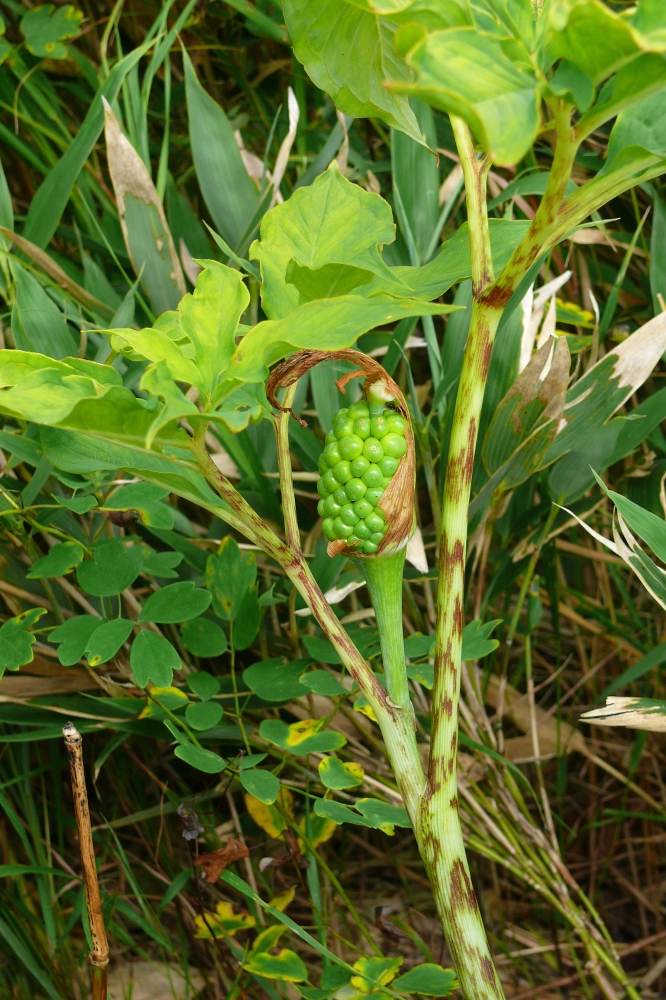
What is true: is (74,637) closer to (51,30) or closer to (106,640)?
(106,640)

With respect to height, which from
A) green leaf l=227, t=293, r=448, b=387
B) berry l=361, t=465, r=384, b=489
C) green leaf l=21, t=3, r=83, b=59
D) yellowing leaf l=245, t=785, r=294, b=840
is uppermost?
green leaf l=21, t=3, r=83, b=59

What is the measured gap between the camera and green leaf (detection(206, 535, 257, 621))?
0.60m

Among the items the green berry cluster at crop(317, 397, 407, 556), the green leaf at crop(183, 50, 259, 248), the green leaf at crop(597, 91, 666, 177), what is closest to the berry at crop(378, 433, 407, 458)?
the green berry cluster at crop(317, 397, 407, 556)

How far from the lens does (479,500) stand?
65cm

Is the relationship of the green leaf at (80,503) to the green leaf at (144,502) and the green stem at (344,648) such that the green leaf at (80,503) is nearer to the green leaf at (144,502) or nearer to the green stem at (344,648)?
the green leaf at (144,502)

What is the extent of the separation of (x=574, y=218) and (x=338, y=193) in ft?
0.37

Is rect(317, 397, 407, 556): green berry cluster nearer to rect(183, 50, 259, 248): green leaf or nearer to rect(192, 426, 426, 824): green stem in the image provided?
rect(192, 426, 426, 824): green stem

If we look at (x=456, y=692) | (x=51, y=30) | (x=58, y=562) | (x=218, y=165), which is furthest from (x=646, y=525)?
(x=51, y=30)

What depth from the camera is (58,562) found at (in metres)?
0.59

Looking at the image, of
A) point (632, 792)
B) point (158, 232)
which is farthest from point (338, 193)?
point (632, 792)

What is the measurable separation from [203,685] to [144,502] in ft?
0.47

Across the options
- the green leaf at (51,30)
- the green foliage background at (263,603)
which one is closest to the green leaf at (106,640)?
Result: the green foliage background at (263,603)

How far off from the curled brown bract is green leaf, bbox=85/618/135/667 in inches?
10.0

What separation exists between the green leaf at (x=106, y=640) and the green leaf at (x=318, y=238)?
289mm
